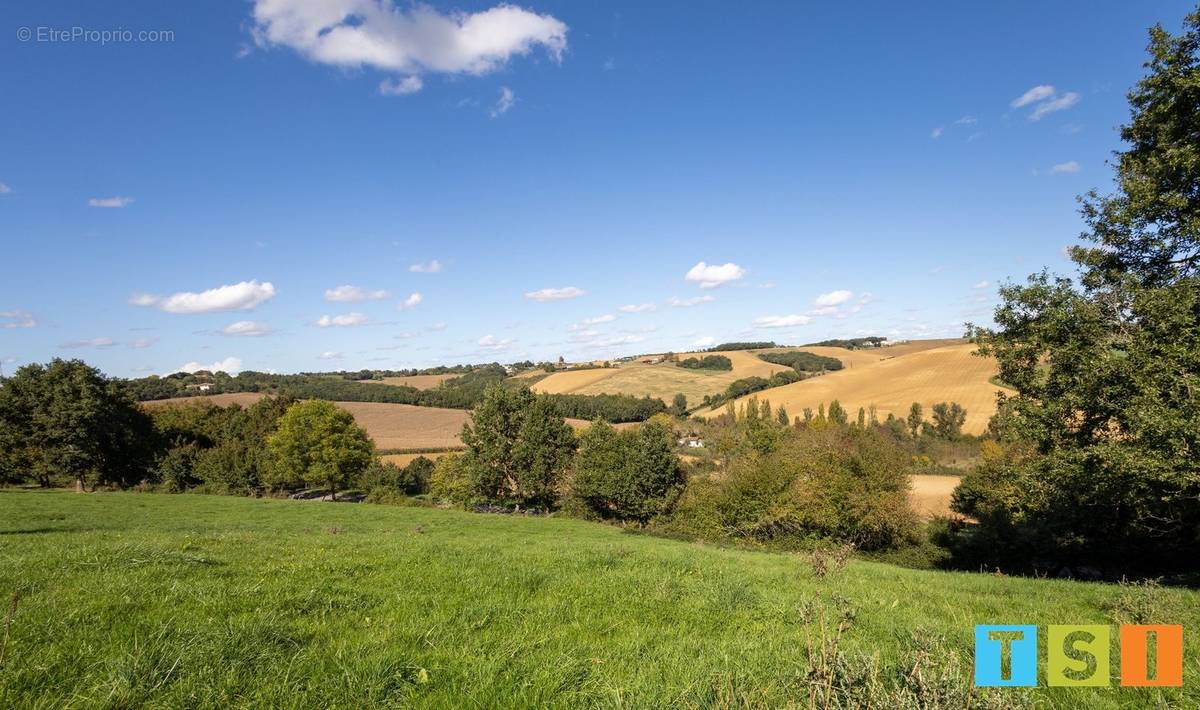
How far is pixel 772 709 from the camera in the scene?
136 inches

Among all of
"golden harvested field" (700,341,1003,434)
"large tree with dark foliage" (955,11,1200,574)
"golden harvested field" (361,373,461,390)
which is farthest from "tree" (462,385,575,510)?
"golden harvested field" (361,373,461,390)

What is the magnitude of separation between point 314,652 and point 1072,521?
34500mm

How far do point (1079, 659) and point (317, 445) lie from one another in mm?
58424

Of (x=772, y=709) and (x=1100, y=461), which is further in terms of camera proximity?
(x=1100, y=461)

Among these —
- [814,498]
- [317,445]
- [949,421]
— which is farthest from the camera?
[949,421]

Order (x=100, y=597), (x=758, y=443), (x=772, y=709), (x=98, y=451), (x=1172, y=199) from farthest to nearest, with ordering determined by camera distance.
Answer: (x=758, y=443)
(x=98, y=451)
(x=1172, y=199)
(x=100, y=597)
(x=772, y=709)

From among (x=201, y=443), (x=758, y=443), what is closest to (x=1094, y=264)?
(x=758, y=443)

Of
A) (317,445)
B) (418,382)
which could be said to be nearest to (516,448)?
(317,445)

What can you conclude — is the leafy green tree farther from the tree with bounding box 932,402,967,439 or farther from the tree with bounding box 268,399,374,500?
the tree with bounding box 932,402,967,439

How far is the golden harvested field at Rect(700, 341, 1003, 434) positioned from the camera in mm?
84312

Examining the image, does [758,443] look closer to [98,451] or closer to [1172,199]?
[1172,199]

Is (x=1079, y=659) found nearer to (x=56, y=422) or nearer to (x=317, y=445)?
(x=317, y=445)

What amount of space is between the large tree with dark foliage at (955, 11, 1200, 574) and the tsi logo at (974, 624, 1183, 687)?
339 inches

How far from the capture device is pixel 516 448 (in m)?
53.6
